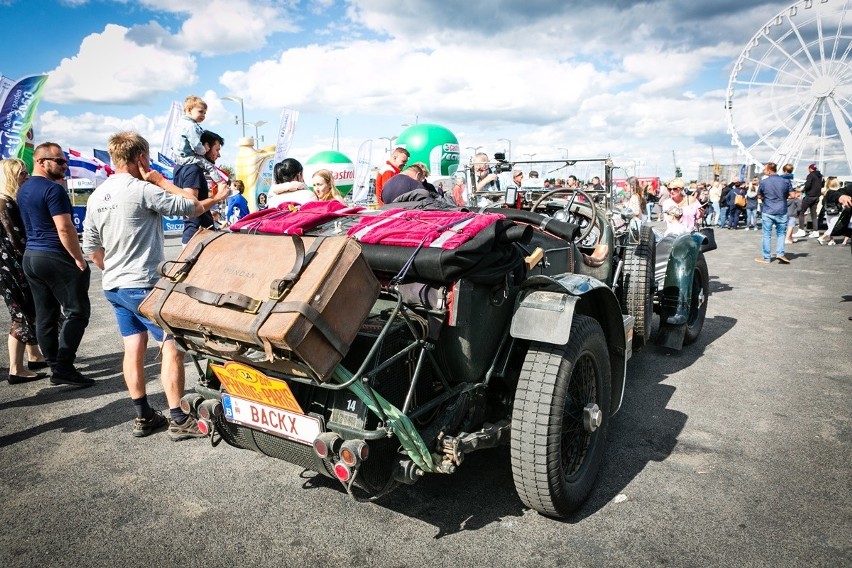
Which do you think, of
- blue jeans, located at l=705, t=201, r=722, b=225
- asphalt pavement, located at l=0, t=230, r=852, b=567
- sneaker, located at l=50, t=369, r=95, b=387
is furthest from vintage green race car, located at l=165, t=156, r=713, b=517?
blue jeans, located at l=705, t=201, r=722, b=225

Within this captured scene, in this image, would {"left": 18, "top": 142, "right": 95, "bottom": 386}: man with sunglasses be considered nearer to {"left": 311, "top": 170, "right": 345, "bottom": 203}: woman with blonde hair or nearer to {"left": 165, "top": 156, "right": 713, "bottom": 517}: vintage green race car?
{"left": 311, "top": 170, "right": 345, "bottom": 203}: woman with blonde hair

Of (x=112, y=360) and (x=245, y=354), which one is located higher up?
(x=245, y=354)

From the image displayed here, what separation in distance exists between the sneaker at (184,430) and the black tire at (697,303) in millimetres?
4538

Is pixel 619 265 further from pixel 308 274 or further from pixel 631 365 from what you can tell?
pixel 308 274

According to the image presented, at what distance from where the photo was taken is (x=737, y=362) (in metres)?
4.82

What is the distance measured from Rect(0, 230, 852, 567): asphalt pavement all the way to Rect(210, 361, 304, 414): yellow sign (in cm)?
70

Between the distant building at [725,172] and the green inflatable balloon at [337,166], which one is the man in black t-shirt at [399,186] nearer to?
the green inflatable balloon at [337,166]

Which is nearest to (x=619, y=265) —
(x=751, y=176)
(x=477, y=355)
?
(x=477, y=355)

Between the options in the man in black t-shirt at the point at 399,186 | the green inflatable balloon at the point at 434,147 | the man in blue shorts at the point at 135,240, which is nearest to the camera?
the man in blue shorts at the point at 135,240

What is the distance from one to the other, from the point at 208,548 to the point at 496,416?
154 cm

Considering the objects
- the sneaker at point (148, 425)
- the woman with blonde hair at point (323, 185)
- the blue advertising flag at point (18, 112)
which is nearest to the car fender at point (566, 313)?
the sneaker at point (148, 425)

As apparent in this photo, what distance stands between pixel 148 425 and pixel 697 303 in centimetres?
A: 517

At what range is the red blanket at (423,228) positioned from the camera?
227 cm

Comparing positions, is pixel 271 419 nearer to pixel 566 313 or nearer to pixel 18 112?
pixel 566 313
